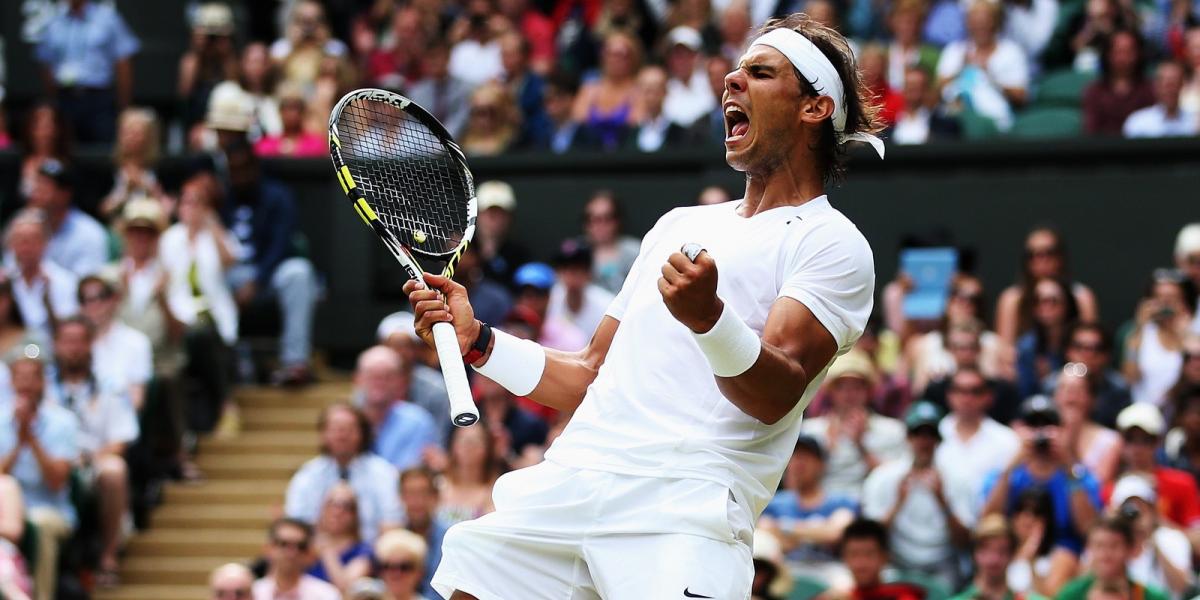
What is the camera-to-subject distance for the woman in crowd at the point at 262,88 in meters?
13.9

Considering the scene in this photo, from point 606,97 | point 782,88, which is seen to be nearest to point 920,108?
point 606,97

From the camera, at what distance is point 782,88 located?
15.9 feet

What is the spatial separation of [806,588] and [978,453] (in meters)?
1.18

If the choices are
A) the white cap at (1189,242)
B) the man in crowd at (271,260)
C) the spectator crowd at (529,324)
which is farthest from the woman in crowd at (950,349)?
the man in crowd at (271,260)

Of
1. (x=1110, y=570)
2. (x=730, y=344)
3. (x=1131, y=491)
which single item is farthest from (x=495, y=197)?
(x=730, y=344)

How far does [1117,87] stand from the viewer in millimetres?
12430

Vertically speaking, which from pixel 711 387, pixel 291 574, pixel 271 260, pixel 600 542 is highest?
pixel 711 387

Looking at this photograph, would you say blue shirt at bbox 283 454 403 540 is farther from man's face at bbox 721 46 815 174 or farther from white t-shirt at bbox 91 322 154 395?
man's face at bbox 721 46 815 174

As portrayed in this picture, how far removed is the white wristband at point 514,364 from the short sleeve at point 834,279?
723 mm

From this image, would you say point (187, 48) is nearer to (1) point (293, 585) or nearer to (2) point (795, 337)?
(1) point (293, 585)

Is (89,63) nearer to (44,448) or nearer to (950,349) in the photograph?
(44,448)

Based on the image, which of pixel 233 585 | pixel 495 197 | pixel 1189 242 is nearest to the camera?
pixel 233 585

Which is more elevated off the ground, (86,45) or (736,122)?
(736,122)

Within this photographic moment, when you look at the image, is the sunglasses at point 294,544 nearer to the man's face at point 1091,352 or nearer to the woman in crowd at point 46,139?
the man's face at point 1091,352
